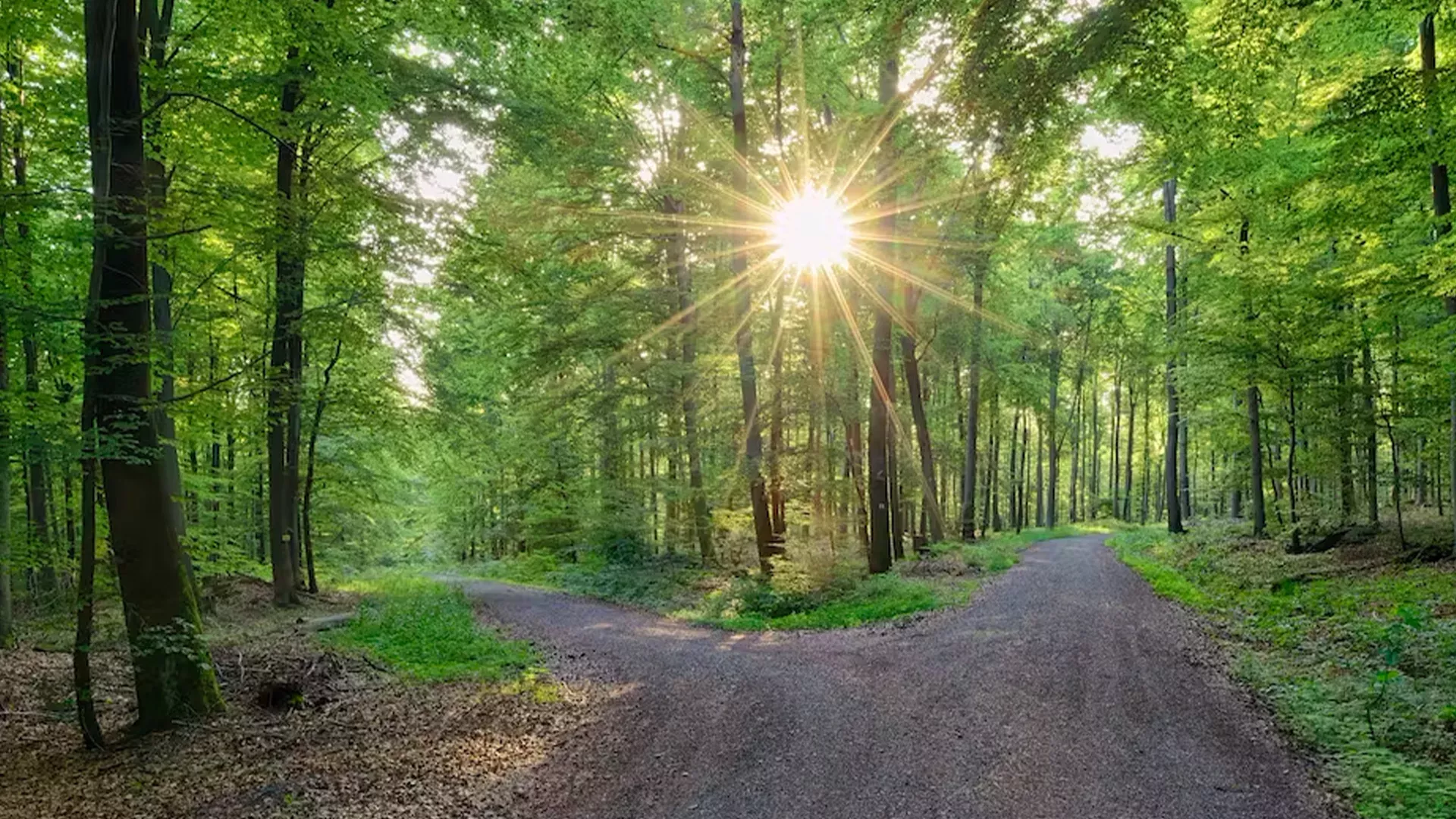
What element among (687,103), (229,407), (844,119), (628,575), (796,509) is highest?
(687,103)

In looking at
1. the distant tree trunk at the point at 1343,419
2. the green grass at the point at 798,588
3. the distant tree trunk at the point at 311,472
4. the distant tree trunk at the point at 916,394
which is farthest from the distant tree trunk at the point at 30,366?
the distant tree trunk at the point at 1343,419

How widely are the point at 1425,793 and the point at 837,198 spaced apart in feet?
42.0

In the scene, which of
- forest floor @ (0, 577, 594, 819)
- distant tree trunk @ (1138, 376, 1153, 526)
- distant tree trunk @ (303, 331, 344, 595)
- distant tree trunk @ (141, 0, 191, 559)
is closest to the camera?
forest floor @ (0, 577, 594, 819)

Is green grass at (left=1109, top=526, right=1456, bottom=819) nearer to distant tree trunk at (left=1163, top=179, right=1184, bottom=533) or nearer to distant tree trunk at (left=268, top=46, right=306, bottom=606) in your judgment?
distant tree trunk at (left=1163, top=179, right=1184, bottom=533)

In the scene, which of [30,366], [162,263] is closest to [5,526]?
[162,263]

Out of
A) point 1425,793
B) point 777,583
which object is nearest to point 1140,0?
point 1425,793

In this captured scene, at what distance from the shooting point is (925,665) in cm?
819

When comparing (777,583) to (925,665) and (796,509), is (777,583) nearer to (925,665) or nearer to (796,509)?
(796,509)

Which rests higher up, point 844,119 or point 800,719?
point 844,119

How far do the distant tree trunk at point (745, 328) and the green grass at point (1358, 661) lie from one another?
7.75 metres

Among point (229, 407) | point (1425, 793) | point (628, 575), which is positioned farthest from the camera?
point (628, 575)

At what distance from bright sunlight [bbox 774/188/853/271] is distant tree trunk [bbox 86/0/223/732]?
11.4 meters

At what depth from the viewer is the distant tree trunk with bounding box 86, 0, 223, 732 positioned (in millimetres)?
6066

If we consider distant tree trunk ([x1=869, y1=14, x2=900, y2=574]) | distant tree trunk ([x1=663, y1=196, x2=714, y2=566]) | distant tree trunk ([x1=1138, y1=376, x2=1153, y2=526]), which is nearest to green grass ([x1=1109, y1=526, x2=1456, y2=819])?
distant tree trunk ([x1=869, y1=14, x2=900, y2=574])
